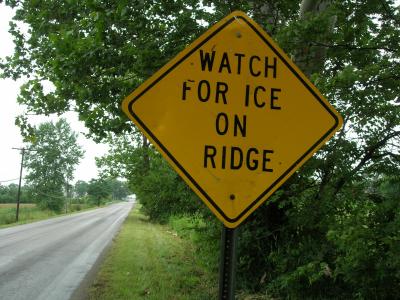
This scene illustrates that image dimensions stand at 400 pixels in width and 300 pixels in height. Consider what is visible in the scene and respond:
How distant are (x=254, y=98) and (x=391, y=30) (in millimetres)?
3871

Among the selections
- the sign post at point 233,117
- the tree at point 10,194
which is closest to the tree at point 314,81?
the sign post at point 233,117

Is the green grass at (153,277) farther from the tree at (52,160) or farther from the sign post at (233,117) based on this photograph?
the tree at (52,160)

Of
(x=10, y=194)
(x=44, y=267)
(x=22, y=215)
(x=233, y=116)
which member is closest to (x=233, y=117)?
(x=233, y=116)

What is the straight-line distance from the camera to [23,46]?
10.3 meters

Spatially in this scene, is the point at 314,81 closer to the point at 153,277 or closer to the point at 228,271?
the point at 228,271

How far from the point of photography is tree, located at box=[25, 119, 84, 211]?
97188 millimetres

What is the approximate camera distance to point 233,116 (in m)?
2.52

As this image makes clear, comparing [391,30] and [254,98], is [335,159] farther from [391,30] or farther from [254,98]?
[254,98]

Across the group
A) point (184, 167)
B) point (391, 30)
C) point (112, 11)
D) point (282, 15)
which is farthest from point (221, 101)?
point (282, 15)

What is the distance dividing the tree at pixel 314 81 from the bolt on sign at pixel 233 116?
2.33m

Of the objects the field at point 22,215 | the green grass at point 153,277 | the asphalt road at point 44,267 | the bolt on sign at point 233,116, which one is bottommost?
the field at point 22,215

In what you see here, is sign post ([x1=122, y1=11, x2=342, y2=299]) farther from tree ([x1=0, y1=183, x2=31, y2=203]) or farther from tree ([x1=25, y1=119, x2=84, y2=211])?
tree ([x1=0, y1=183, x2=31, y2=203])

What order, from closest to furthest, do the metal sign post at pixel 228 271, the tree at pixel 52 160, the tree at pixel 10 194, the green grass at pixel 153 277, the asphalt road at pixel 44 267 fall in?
the metal sign post at pixel 228 271
the green grass at pixel 153 277
the asphalt road at pixel 44 267
the tree at pixel 52 160
the tree at pixel 10 194

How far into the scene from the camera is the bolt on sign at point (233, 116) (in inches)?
96.3
